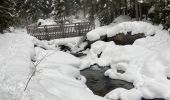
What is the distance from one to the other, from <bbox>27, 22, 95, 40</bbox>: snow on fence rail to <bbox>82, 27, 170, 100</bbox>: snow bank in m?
4.63

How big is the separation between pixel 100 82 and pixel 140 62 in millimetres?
2670

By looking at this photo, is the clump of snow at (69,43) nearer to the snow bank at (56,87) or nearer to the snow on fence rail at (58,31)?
the snow on fence rail at (58,31)

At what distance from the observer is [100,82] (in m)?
14.4

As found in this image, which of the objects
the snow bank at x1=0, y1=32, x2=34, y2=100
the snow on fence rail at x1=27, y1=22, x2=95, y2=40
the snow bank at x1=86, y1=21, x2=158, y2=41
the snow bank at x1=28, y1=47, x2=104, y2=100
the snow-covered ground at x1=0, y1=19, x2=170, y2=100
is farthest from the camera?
the snow on fence rail at x1=27, y1=22, x2=95, y2=40

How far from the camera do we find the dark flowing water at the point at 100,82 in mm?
12914

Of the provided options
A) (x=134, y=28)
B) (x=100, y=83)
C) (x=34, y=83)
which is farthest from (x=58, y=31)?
(x=34, y=83)

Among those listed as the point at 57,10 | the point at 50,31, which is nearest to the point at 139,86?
the point at 50,31

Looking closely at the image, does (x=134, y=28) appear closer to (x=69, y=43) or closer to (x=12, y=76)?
(x=69, y=43)

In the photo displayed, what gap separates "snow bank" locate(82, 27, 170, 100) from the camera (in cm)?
1123

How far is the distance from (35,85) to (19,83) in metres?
0.58

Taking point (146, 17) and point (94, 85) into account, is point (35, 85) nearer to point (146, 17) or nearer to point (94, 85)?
point (94, 85)

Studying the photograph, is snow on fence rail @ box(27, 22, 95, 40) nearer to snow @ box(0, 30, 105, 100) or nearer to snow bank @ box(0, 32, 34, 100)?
snow @ box(0, 30, 105, 100)

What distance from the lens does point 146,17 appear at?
2394 centimetres

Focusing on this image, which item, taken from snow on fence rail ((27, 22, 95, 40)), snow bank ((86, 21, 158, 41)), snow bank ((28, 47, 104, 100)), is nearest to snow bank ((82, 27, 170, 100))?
snow bank ((86, 21, 158, 41))
